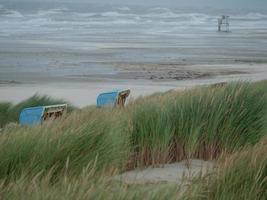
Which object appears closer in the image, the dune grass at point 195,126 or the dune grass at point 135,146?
the dune grass at point 135,146

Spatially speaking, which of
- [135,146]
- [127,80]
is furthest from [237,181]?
[127,80]

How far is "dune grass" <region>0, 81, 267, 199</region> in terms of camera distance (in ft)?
11.5

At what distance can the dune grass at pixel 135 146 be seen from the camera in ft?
11.5

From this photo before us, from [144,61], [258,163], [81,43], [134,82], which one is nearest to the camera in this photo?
[258,163]

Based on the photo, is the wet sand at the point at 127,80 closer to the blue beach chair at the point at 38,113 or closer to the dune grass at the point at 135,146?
the blue beach chair at the point at 38,113

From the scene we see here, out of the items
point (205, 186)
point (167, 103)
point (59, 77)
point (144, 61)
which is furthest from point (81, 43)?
point (205, 186)

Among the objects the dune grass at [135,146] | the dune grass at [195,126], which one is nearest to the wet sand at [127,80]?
the dune grass at [195,126]

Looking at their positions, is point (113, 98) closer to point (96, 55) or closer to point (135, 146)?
point (135, 146)

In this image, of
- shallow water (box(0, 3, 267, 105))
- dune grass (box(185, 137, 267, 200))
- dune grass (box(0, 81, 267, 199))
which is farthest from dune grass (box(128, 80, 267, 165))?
shallow water (box(0, 3, 267, 105))

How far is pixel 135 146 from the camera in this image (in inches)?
220

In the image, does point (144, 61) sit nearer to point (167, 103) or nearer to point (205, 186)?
point (167, 103)

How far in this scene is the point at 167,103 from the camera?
6438 mm

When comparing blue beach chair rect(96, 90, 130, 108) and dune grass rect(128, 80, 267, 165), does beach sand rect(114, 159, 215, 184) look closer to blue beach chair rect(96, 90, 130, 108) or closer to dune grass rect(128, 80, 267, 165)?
dune grass rect(128, 80, 267, 165)

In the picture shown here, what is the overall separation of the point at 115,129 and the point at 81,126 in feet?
1.29
